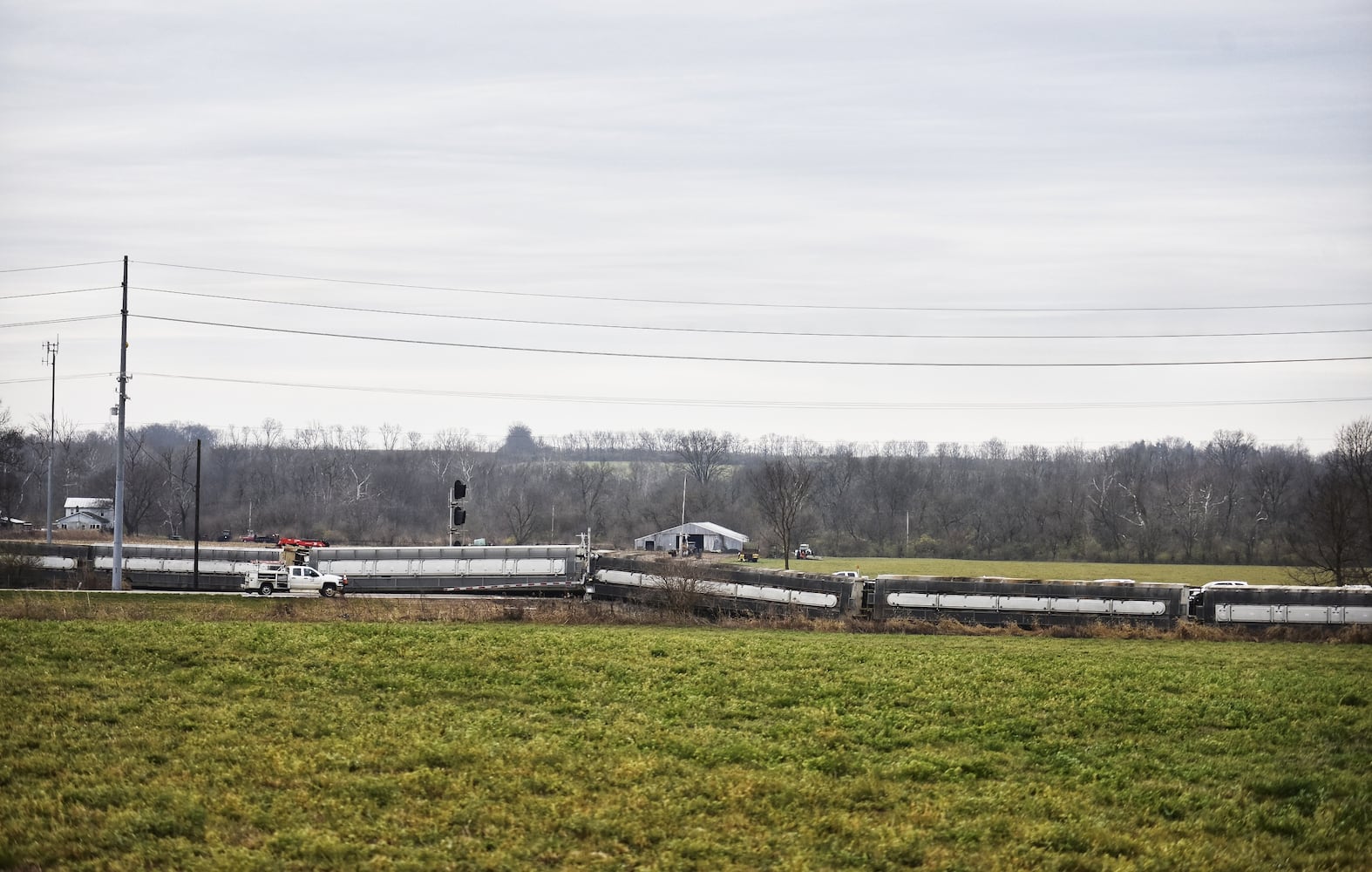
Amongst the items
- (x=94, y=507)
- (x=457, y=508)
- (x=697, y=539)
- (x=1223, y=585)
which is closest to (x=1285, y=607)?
(x=1223, y=585)

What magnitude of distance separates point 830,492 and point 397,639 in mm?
138084

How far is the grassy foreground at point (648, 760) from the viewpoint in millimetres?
10961

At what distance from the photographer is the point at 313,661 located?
62.5 ft

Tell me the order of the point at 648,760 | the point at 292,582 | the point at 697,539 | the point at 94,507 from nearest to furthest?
the point at 648,760, the point at 292,582, the point at 697,539, the point at 94,507

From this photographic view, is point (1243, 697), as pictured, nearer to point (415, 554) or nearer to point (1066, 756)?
point (1066, 756)

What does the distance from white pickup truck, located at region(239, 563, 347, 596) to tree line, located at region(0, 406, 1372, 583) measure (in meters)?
48.3

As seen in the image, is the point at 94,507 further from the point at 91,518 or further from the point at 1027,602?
the point at 1027,602

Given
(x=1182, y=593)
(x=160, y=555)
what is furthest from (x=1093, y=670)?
(x=160, y=555)

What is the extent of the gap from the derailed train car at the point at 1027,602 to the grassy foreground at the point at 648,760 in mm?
17773

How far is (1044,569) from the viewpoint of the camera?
10031 cm

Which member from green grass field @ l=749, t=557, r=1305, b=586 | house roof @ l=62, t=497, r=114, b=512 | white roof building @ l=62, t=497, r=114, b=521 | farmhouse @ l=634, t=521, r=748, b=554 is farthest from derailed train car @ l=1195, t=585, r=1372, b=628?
house roof @ l=62, t=497, r=114, b=512

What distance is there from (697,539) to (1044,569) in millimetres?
37457

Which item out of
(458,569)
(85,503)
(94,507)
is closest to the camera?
(458,569)

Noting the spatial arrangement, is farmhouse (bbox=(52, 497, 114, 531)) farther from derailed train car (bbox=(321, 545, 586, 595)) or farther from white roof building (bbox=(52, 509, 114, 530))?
Answer: derailed train car (bbox=(321, 545, 586, 595))
